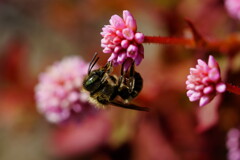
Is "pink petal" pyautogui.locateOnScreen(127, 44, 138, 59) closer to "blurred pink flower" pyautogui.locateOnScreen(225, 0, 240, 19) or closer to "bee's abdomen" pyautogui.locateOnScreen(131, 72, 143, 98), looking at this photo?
"bee's abdomen" pyautogui.locateOnScreen(131, 72, 143, 98)

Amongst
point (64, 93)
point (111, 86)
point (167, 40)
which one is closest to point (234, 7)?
point (167, 40)

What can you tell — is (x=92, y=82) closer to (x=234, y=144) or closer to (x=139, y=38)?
(x=139, y=38)

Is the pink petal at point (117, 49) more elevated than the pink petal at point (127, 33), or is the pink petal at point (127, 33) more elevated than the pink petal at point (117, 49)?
the pink petal at point (127, 33)

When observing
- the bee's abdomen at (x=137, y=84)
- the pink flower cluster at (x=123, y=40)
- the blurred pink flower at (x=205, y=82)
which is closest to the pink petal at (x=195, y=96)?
the blurred pink flower at (x=205, y=82)

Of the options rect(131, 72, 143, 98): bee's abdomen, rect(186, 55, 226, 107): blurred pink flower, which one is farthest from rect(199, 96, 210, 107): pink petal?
rect(131, 72, 143, 98): bee's abdomen

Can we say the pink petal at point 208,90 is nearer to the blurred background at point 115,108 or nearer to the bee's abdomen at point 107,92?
the bee's abdomen at point 107,92

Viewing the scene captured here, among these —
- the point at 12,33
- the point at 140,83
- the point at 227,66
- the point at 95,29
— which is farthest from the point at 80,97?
the point at 12,33

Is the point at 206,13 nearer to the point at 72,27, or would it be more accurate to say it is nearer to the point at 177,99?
the point at 177,99

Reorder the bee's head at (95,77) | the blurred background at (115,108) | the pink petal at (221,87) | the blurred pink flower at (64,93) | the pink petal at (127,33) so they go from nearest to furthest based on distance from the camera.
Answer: the pink petal at (221,87)
the pink petal at (127,33)
the bee's head at (95,77)
the blurred pink flower at (64,93)
the blurred background at (115,108)
